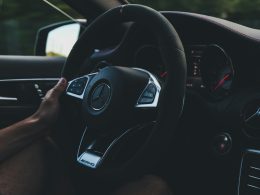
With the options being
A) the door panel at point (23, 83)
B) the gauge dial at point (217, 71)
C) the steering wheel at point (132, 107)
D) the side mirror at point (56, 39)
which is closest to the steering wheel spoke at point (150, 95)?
the steering wheel at point (132, 107)

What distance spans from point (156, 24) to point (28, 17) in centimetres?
767

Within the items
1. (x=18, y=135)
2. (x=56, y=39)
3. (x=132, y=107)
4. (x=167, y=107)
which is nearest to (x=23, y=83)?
(x=56, y=39)

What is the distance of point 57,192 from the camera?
202cm

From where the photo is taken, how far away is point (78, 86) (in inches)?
80.3

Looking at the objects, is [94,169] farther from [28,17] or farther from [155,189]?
[28,17]

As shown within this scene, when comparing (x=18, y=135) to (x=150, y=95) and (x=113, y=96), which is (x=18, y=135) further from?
(x=150, y=95)

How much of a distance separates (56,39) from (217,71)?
67.6 inches

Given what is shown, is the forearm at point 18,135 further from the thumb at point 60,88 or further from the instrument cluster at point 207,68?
the instrument cluster at point 207,68

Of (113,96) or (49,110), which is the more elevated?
(113,96)

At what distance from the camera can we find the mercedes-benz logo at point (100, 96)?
73.2 inches

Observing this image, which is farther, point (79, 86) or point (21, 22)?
point (21, 22)

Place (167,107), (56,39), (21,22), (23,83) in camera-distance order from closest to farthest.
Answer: (167,107), (23,83), (56,39), (21,22)

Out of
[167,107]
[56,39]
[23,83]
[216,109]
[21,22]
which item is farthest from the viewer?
[21,22]

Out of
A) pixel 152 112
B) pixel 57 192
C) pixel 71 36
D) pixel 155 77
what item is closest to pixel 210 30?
pixel 155 77
